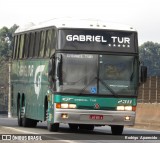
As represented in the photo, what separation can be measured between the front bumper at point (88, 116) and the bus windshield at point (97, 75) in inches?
24.2

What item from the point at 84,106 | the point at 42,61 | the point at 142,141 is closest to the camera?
the point at 142,141

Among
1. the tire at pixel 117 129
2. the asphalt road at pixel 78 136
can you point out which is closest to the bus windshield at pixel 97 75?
the asphalt road at pixel 78 136

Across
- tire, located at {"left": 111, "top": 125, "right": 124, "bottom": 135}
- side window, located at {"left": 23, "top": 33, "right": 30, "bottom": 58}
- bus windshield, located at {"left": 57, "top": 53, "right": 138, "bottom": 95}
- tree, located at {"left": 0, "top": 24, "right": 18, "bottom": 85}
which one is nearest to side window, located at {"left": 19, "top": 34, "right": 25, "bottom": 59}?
side window, located at {"left": 23, "top": 33, "right": 30, "bottom": 58}

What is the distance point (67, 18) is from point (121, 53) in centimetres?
229

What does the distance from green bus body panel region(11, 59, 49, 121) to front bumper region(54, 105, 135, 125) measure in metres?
2.24

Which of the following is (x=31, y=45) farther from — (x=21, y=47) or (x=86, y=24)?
(x=86, y=24)

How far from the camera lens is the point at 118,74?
27938 mm

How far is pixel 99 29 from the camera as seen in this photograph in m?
28.6

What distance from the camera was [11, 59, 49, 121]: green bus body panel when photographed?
30.5 m

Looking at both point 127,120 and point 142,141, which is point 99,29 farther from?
point 142,141

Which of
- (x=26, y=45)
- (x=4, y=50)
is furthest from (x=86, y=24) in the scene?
(x=4, y=50)

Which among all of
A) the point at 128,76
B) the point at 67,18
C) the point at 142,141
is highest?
the point at 67,18

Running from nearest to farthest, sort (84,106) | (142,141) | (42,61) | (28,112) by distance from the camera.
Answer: (142,141), (84,106), (42,61), (28,112)

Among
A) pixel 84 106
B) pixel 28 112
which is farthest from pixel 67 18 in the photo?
pixel 28 112
